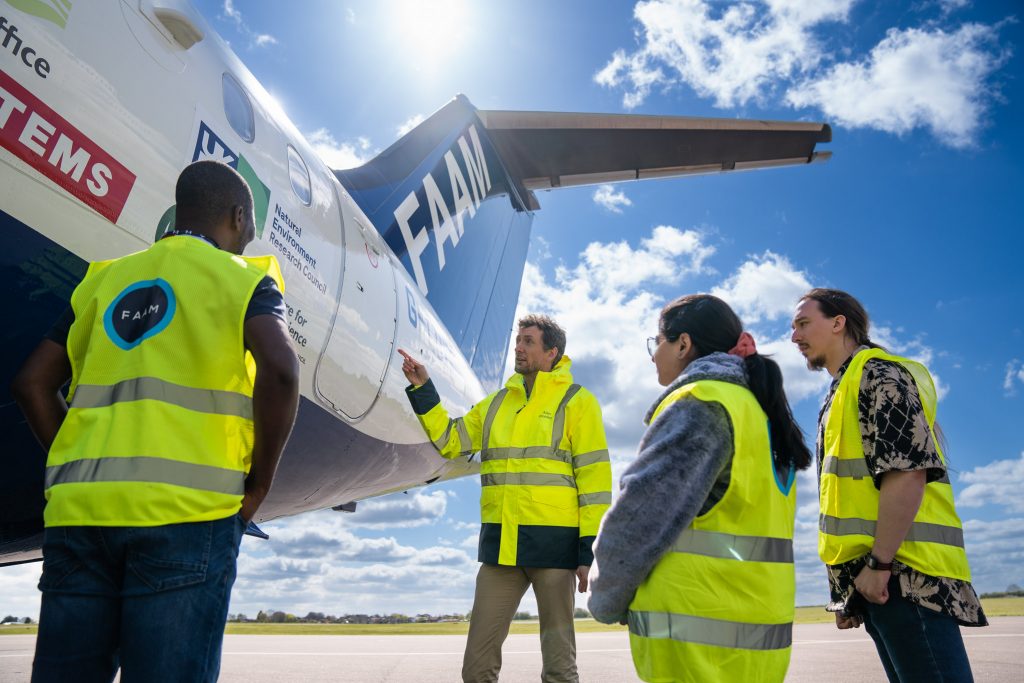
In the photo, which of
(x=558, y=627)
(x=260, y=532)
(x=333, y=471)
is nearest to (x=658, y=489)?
(x=558, y=627)

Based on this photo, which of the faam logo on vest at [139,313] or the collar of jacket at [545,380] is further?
the collar of jacket at [545,380]

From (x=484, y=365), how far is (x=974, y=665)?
5550 mm

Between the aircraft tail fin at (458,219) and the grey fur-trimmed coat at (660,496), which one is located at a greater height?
the aircraft tail fin at (458,219)

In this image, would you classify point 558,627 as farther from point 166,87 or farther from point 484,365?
point 484,365

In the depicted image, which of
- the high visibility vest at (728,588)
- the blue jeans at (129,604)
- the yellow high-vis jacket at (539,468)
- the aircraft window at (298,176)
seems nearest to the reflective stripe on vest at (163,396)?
the blue jeans at (129,604)

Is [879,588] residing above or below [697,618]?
above

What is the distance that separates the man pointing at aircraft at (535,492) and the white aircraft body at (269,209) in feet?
2.86

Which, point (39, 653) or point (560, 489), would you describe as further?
point (560, 489)

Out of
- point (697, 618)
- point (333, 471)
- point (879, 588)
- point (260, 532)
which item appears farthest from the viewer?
point (333, 471)

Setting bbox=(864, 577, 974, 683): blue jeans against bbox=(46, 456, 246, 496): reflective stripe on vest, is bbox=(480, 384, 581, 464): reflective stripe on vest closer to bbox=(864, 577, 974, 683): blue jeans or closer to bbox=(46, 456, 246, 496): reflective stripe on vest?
bbox=(864, 577, 974, 683): blue jeans

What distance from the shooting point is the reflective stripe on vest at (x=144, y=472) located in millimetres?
1417

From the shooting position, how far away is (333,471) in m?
4.22

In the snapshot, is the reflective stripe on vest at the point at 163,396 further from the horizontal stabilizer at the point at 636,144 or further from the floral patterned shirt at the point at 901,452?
the horizontal stabilizer at the point at 636,144

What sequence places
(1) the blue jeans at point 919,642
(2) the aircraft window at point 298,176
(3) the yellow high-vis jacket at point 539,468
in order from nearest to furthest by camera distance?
1. (1) the blue jeans at point 919,642
2. (3) the yellow high-vis jacket at point 539,468
3. (2) the aircraft window at point 298,176
